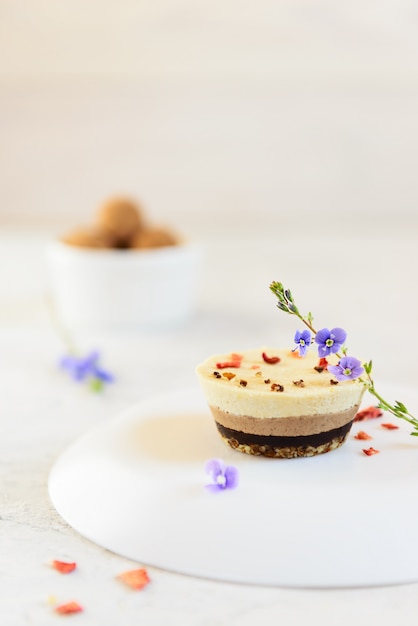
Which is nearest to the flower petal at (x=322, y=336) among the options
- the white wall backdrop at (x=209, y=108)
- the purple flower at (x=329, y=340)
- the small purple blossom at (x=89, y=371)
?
the purple flower at (x=329, y=340)

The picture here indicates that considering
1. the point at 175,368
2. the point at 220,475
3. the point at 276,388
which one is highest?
the point at 276,388

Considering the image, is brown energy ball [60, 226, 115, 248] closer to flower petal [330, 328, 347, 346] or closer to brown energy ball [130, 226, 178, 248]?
brown energy ball [130, 226, 178, 248]

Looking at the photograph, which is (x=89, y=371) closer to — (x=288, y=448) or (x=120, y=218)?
(x=120, y=218)

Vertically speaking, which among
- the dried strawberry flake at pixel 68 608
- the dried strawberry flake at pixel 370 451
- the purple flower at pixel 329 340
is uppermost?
the purple flower at pixel 329 340

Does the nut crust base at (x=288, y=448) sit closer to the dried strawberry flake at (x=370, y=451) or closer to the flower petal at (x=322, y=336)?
the dried strawberry flake at (x=370, y=451)

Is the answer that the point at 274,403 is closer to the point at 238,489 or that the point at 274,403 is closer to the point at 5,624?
the point at 238,489

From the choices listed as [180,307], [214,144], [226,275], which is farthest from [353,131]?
[180,307]

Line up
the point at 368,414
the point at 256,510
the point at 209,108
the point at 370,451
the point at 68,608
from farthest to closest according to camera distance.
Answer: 1. the point at 209,108
2. the point at 368,414
3. the point at 370,451
4. the point at 256,510
5. the point at 68,608

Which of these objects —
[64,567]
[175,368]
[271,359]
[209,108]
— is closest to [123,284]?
[175,368]
